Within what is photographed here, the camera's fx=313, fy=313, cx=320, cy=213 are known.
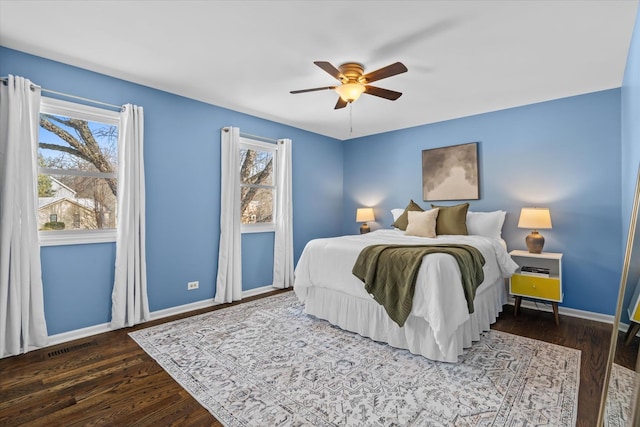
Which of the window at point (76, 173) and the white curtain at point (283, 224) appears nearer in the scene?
the window at point (76, 173)

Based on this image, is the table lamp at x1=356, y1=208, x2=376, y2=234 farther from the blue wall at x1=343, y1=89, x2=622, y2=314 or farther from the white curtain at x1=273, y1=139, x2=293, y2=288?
the blue wall at x1=343, y1=89, x2=622, y2=314

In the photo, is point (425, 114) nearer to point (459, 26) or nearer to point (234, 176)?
point (459, 26)

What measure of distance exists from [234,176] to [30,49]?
215 centimetres

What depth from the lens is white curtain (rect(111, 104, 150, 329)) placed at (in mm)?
A: 3088

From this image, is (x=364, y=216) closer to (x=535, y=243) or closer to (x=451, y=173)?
(x=451, y=173)

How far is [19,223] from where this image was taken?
255 cm

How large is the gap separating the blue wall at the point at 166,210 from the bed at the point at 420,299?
1.30 meters

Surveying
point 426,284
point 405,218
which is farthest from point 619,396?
point 405,218

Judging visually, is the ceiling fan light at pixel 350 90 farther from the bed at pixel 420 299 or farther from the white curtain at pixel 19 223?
the white curtain at pixel 19 223

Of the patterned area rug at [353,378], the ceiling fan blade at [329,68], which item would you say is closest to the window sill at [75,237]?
the patterned area rug at [353,378]

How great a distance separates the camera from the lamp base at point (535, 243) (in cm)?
351

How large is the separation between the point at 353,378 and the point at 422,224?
88.5 inches

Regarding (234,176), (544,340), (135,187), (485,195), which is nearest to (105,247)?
(135,187)

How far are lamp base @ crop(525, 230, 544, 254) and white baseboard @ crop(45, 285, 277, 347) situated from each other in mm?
3351
